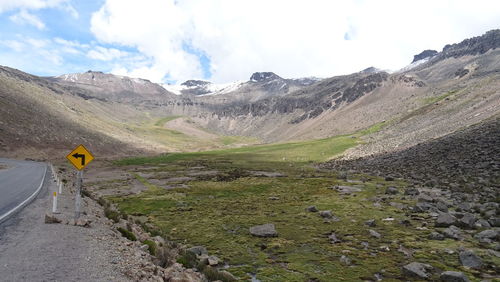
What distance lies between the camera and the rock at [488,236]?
70.7 feet

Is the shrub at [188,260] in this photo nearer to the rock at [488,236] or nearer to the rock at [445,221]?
the rock at [488,236]

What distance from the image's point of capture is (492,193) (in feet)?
114

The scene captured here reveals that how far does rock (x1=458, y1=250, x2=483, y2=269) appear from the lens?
58.7 feet

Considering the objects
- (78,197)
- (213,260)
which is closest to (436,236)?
(213,260)

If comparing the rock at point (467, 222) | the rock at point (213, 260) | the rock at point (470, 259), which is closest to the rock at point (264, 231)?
the rock at point (213, 260)

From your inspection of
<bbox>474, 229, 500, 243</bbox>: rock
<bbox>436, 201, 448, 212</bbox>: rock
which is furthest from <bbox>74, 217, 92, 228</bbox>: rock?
<bbox>436, 201, 448, 212</bbox>: rock

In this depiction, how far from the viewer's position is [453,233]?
75.9 ft

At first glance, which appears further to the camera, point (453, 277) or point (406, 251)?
point (406, 251)

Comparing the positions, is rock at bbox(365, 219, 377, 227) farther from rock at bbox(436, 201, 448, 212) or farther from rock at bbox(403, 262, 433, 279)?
rock at bbox(403, 262, 433, 279)

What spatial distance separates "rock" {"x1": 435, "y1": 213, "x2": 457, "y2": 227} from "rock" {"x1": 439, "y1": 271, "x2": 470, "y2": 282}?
10.5 metres

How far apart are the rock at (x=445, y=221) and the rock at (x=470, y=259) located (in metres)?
7.25

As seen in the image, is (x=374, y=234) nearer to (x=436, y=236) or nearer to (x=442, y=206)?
(x=436, y=236)

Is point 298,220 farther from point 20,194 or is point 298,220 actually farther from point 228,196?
point 20,194

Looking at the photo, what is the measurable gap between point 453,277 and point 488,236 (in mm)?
8626
